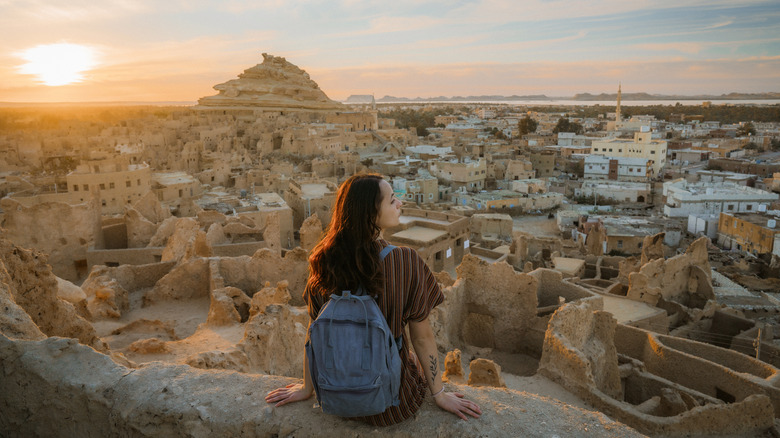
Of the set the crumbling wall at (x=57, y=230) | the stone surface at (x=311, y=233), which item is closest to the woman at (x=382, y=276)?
the stone surface at (x=311, y=233)

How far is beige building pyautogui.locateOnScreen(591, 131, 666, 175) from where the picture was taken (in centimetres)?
5166

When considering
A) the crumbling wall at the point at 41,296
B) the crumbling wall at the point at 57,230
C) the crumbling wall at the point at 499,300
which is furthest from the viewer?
the crumbling wall at the point at 57,230

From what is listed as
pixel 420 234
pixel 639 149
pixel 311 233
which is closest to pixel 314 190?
pixel 420 234

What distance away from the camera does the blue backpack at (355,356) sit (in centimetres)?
263

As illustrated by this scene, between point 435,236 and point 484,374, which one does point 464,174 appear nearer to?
point 435,236

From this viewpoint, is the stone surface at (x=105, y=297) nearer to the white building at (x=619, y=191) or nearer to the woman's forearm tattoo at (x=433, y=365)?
the woman's forearm tattoo at (x=433, y=365)

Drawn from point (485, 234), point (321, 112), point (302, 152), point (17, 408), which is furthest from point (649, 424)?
point (321, 112)

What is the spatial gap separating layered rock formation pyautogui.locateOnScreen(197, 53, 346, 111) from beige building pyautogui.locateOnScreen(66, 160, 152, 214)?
43610 millimetres

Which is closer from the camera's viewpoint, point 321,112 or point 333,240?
point 333,240

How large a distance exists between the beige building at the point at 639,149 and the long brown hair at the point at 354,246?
53.3 metres

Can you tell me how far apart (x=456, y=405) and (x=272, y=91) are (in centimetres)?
6908

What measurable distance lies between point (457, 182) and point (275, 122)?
21277mm

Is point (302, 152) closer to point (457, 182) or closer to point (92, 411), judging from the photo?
point (457, 182)

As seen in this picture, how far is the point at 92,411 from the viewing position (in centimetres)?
336
